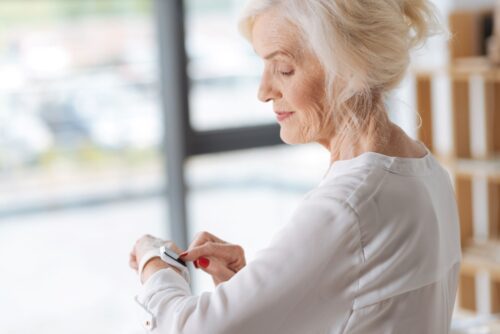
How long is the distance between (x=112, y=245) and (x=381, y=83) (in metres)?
2.96

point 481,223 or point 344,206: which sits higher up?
point 344,206

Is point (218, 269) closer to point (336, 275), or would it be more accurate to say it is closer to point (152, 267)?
point (152, 267)

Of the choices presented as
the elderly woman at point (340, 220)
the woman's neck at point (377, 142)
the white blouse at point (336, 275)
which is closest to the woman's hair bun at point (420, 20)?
the elderly woman at point (340, 220)

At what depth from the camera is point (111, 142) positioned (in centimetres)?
401

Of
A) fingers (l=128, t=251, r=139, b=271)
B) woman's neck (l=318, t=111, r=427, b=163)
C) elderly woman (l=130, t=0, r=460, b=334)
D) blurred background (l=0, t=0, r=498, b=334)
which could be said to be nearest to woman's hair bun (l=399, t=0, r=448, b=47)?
elderly woman (l=130, t=0, r=460, b=334)

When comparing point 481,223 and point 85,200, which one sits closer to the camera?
point 481,223

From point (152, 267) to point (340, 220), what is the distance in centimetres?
34

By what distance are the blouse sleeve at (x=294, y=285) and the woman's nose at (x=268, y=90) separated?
26 cm

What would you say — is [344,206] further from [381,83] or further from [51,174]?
[51,174]

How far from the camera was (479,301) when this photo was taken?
3607mm

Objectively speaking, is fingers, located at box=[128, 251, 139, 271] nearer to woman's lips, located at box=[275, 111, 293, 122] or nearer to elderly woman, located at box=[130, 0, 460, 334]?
elderly woman, located at box=[130, 0, 460, 334]

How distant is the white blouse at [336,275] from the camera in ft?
3.97

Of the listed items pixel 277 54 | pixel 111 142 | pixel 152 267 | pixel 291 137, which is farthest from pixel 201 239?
pixel 111 142

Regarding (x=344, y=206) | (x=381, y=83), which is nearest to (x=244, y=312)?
(x=344, y=206)
